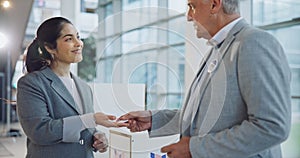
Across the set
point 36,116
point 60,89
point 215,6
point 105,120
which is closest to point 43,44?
point 60,89

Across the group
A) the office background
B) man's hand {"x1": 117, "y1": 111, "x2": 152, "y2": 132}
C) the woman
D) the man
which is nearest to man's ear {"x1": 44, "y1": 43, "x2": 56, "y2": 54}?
the woman

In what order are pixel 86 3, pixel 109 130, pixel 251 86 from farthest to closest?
pixel 86 3 < pixel 109 130 < pixel 251 86

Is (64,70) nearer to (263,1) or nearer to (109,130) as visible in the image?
(109,130)

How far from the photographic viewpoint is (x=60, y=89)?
1486 mm

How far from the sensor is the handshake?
1.38 metres

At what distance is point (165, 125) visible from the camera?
1390 millimetres

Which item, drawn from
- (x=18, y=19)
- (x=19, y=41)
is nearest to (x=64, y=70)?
(x=18, y=19)

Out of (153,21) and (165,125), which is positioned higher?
(153,21)

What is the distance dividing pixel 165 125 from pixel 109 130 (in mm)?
350

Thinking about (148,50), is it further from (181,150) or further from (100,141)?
(181,150)

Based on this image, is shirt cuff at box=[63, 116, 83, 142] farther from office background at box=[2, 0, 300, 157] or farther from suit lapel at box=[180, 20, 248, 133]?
suit lapel at box=[180, 20, 248, 133]

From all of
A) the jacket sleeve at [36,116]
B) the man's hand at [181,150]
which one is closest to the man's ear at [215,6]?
the man's hand at [181,150]

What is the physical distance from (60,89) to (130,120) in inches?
13.5

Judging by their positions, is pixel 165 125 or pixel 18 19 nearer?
pixel 165 125
